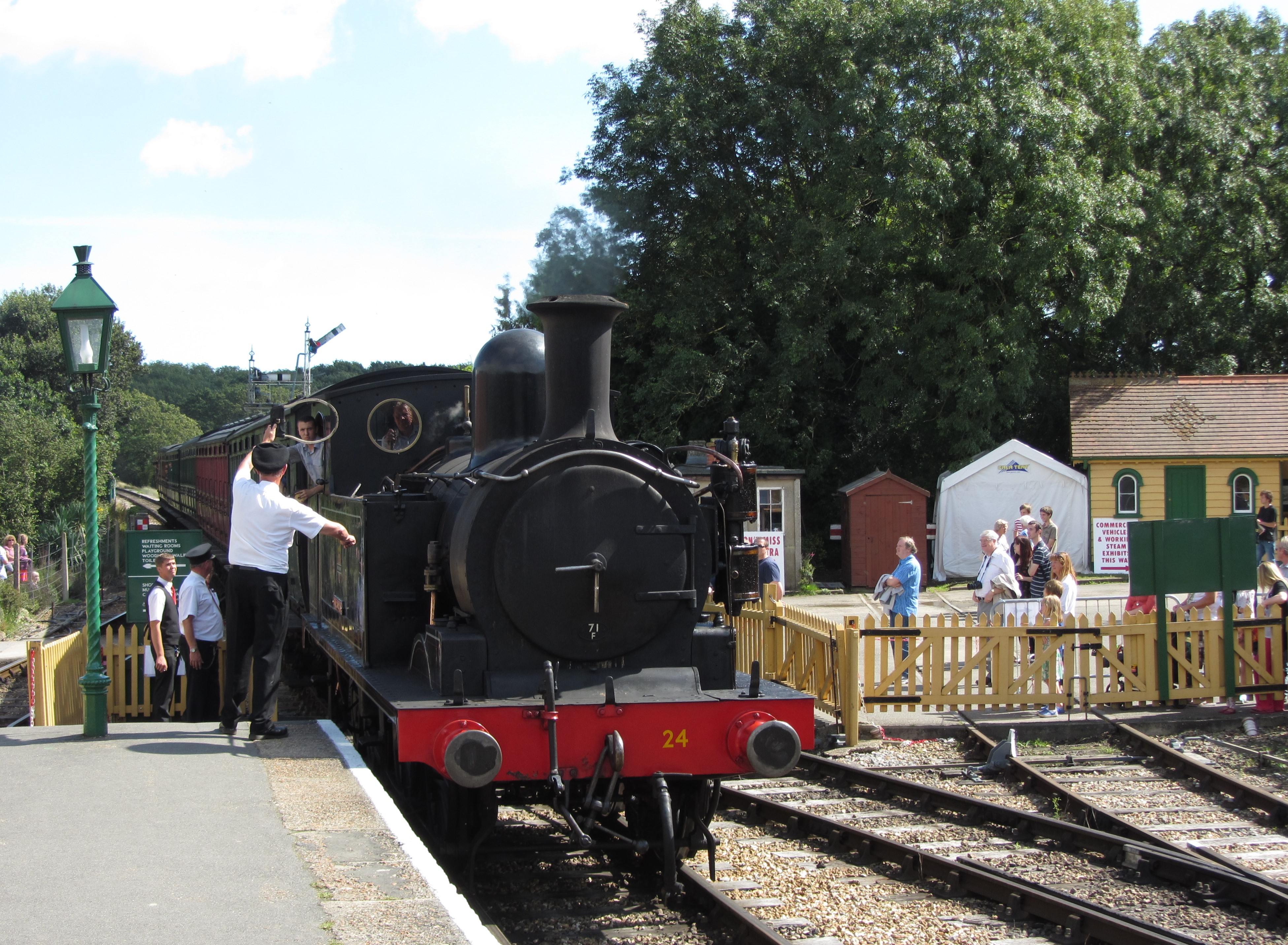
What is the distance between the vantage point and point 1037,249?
70.5ft

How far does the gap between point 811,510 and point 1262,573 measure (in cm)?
1517

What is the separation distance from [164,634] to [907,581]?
6586 millimetres

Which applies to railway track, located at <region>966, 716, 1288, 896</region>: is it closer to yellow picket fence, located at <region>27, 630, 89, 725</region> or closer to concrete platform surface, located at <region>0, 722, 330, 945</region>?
concrete platform surface, located at <region>0, 722, 330, 945</region>

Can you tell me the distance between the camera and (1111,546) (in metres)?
20.4

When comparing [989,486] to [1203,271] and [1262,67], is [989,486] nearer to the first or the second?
[1203,271]

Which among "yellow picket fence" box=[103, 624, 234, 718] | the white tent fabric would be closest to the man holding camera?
"yellow picket fence" box=[103, 624, 234, 718]

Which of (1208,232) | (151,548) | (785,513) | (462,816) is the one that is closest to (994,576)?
(462,816)

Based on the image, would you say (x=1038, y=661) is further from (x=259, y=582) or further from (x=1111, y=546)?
(x=1111, y=546)

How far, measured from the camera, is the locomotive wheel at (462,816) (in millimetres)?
5418

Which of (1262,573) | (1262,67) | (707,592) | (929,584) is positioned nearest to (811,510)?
(929,584)

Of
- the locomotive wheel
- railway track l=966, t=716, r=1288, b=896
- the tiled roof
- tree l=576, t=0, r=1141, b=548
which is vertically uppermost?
tree l=576, t=0, r=1141, b=548

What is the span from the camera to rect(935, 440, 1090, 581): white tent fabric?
20969mm

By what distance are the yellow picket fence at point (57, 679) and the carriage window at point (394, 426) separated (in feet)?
9.42

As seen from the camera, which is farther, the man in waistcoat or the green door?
the green door
